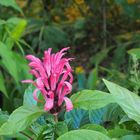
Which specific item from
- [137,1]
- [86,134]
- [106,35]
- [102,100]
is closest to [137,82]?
[102,100]

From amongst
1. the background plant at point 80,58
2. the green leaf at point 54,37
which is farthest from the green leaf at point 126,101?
the green leaf at point 54,37

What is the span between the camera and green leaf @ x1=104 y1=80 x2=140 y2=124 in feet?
3.40

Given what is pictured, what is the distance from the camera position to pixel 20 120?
3.44 ft

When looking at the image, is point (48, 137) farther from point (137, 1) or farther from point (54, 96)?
point (137, 1)

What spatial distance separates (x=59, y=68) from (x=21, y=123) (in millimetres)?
138

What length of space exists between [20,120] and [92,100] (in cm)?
15

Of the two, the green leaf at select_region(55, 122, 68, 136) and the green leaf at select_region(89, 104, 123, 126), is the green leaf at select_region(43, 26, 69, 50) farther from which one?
the green leaf at select_region(55, 122, 68, 136)

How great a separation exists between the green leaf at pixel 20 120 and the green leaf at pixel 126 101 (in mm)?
157

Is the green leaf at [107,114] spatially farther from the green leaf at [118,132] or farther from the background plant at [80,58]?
the green leaf at [118,132]

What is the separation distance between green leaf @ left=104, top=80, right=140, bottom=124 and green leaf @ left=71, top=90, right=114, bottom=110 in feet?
0.08

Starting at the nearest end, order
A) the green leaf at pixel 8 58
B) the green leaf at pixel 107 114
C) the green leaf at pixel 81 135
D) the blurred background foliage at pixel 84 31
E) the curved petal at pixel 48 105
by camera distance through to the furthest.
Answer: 1. the green leaf at pixel 81 135
2. the curved petal at pixel 48 105
3. the green leaf at pixel 107 114
4. the green leaf at pixel 8 58
5. the blurred background foliage at pixel 84 31

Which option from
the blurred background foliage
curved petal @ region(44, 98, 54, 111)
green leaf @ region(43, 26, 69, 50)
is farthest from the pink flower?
green leaf @ region(43, 26, 69, 50)

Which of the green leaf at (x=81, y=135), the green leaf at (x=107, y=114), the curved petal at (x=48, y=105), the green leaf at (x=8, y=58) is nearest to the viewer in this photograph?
the green leaf at (x=81, y=135)

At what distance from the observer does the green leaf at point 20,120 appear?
103 cm
